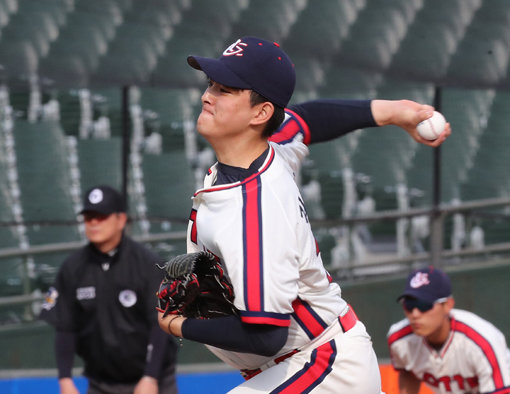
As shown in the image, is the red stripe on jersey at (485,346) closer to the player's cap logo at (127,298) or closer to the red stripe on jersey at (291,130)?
the player's cap logo at (127,298)

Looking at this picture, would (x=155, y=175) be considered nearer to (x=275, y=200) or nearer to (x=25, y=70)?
(x=25, y=70)

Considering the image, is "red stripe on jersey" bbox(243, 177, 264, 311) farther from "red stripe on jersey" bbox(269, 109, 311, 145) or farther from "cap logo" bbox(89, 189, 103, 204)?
"cap logo" bbox(89, 189, 103, 204)

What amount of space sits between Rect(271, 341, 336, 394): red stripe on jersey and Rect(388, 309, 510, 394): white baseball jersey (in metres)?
1.92

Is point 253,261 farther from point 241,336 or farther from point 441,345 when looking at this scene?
point 441,345

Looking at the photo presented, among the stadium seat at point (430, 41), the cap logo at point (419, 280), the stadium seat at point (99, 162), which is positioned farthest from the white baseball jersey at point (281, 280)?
the stadium seat at point (430, 41)

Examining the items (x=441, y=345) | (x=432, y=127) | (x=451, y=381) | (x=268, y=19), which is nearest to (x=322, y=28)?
(x=268, y=19)

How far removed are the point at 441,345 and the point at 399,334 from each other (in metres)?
0.21

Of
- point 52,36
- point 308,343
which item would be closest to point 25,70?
point 52,36

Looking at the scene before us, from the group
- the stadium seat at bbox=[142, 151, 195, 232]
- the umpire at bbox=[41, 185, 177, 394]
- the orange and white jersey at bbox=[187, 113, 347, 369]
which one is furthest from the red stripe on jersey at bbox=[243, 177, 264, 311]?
the stadium seat at bbox=[142, 151, 195, 232]

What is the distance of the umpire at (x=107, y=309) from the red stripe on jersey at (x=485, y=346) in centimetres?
136

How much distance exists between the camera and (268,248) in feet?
6.72

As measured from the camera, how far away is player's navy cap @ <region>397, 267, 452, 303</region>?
419cm

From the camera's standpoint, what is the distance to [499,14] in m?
5.89

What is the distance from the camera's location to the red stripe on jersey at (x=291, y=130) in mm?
2596
